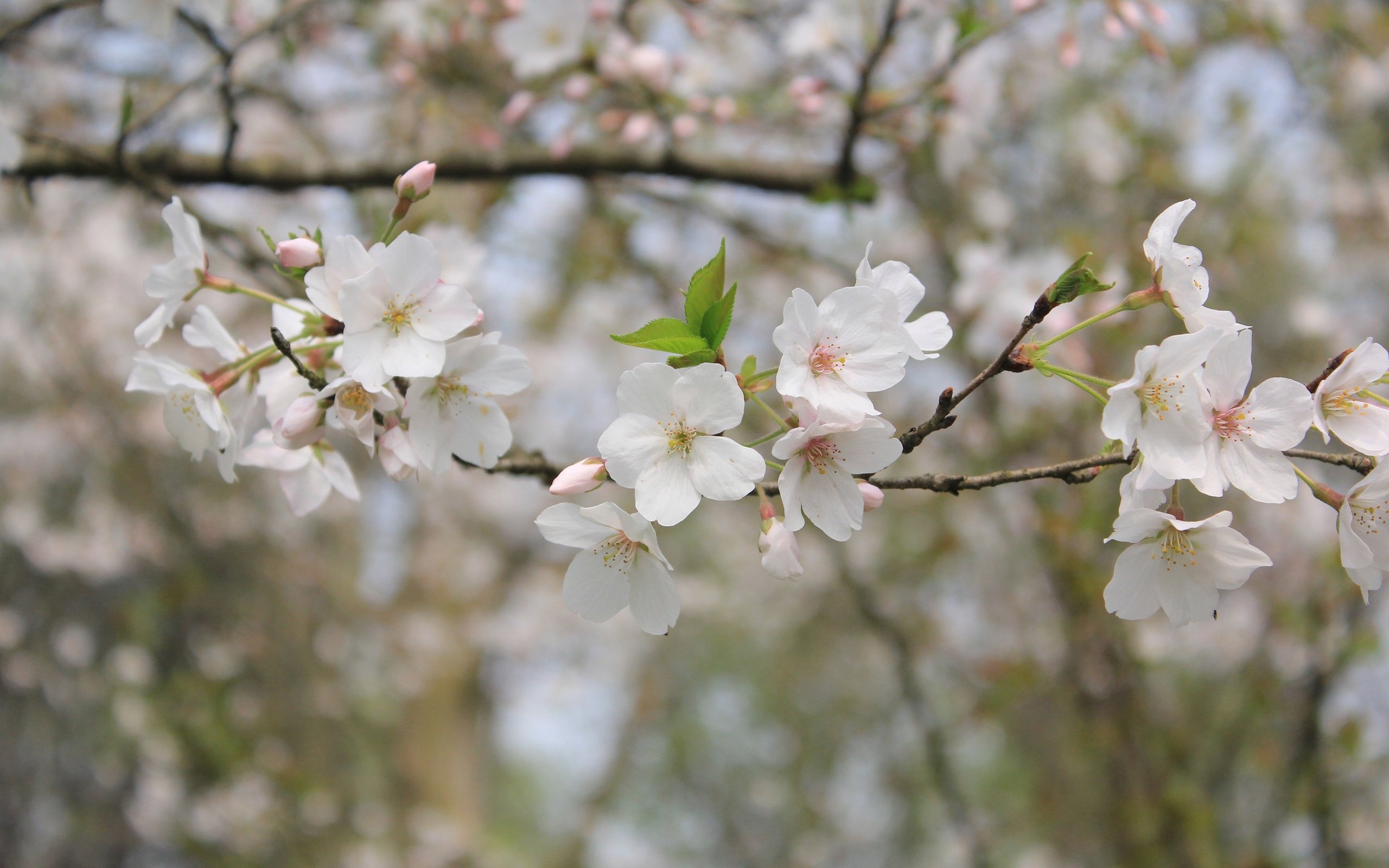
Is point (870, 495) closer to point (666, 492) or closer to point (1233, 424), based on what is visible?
point (666, 492)

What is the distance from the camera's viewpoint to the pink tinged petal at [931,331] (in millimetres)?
1054

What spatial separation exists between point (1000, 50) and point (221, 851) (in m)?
5.73

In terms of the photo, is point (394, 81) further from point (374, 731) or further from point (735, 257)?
point (374, 731)

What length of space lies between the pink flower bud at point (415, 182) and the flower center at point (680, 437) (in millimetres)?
465

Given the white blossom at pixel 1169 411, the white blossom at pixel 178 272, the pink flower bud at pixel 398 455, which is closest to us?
the white blossom at pixel 1169 411

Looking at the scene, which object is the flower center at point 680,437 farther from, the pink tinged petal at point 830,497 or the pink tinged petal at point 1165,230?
the pink tinged petal at point 1165,230

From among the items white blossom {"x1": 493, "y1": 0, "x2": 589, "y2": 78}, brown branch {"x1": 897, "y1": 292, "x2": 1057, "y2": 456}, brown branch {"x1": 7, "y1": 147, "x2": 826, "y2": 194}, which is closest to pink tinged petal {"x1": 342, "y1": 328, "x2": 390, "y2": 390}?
brown branch {"x1": 897, "y1": 292, "x2": 1057, "y2": 456}

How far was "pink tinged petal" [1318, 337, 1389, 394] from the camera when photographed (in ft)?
3.00

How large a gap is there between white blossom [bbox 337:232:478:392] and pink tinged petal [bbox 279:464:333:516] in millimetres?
298

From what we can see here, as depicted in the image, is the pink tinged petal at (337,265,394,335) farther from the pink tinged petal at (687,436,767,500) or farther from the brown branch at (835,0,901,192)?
the brown branch at (835,0,901,192)

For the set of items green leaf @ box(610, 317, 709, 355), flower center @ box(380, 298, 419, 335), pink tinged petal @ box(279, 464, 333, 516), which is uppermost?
green leaf @ box(610, 317, 709, 355)

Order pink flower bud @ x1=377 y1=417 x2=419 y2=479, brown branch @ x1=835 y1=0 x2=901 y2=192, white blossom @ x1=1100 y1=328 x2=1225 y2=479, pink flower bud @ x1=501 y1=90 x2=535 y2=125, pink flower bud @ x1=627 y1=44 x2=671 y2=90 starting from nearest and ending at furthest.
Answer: white blossom @ x1=1100 y1=328 x2=1225 y2=479 → pink flower bud @ x1=377 y1=417 x2=419 y2=479 → brown branch @ x1=835 y1=0 x2=901 y2=192 → pink flower bud @ x1=627 y1=44 x2=671 y2=90 → pink flower bud @ x1=501 y1=90 x2=535 y2=125

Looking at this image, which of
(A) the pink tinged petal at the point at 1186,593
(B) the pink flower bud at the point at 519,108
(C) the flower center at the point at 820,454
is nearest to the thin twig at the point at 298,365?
→ (C) the flower center at the point at 820,454

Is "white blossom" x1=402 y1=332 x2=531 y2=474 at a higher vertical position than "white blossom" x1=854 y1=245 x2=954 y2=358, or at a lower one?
lower
